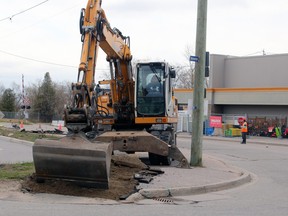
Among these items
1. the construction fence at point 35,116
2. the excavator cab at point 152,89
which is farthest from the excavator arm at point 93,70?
the construction fence at point 35,116

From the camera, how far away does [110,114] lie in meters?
16.3

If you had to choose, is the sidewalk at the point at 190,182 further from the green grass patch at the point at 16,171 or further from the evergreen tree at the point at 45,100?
the evergreen tree at the point at 45,100

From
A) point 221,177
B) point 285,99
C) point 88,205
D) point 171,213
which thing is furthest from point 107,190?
point 285,99

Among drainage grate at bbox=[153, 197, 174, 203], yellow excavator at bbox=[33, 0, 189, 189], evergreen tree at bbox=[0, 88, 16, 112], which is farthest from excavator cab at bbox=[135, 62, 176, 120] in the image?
evergreen tree at bbox=[0, 88, 16, 112]

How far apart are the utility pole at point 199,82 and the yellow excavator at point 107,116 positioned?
0.77m

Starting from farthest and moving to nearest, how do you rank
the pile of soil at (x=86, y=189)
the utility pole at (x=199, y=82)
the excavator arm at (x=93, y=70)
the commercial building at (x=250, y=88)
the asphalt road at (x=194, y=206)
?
the commercial building at (x=250, y=88) < the utility pole at (x=199, y=82) < the excavator arm at (x=93, y=70) < the pile of soil at (x=86, y=189) < the asphalt road at (x=194, y=206)

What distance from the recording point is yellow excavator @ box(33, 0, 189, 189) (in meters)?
9.46

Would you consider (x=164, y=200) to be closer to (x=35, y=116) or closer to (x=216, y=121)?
(x=216, y=121)

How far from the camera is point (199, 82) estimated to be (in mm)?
14852

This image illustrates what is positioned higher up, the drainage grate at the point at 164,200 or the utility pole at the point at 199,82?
the utility pole at the point at 199,82

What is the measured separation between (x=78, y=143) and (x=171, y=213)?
253 cm

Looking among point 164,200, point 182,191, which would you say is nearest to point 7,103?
point 182,191

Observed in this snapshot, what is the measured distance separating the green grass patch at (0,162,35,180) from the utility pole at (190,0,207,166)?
532 centimetres

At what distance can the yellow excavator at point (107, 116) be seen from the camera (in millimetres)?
9461
